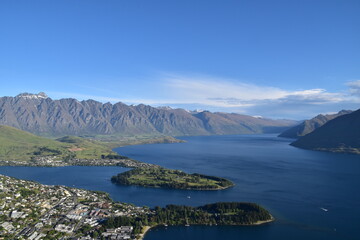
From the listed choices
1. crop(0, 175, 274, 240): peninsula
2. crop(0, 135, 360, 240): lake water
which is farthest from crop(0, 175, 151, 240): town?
crop(0, 135, 360, 240): lake water

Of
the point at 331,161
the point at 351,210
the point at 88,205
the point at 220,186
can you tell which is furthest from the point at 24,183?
the point at 331,161

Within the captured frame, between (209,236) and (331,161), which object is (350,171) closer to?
(331,161)

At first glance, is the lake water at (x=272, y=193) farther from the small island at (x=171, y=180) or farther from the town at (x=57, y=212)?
the town at (x=57, y=212)

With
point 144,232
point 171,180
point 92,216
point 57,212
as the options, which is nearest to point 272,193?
point 171,180

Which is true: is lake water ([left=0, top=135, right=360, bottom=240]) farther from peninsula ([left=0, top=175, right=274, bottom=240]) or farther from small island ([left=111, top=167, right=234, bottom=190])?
small island ([left=111, top=167, right=234, bottom=190])

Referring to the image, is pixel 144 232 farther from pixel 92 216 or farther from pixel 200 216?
pixel 92 216
